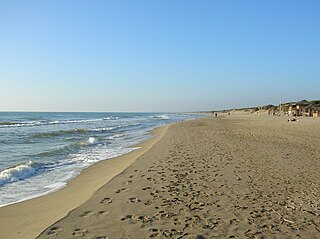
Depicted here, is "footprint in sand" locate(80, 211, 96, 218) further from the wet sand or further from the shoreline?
the shoreline

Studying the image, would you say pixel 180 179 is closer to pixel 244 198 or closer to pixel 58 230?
pixel 244 198

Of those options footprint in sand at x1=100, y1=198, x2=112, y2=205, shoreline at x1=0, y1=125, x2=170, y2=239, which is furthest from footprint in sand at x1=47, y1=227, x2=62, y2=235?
footprint in sand at x1=100, y1=198, x2=112, y2=205

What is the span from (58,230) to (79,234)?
0.43 metres

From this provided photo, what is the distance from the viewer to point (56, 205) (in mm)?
6656

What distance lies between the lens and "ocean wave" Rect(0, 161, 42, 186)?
942 cm

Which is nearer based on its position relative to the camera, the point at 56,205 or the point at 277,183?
the point at 56,205

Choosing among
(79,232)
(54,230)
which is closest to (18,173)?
(54,230)

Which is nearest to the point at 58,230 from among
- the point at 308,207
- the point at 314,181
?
the point at 308,207

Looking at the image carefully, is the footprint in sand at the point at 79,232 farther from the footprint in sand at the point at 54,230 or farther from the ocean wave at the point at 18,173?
the ocean wave at the point at 18,173

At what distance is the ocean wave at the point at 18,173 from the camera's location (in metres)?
9.42

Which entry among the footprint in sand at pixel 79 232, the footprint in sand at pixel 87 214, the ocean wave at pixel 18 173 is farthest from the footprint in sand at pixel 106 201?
the ocean wave at pixel 18 173

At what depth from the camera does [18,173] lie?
10117 millimetres

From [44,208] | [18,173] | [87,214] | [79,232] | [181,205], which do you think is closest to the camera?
[79,232]

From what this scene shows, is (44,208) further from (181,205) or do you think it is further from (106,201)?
(181,205)
